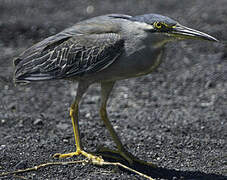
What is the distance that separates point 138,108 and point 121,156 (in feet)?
8.22

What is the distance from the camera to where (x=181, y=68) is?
392 inches

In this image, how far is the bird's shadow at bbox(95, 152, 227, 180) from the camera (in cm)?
530

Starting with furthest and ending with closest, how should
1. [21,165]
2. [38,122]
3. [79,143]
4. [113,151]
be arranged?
[38,122]
[113,151]
[79,143]
[21,165]

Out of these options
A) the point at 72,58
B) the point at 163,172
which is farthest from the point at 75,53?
the point at 163,172

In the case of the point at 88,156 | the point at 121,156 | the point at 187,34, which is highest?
the point at 187,34

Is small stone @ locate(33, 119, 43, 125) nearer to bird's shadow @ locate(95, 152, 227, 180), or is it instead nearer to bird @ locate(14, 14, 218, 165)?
bird @ locate(14, 14, 218, 165)

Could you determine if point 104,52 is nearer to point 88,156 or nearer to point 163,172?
point 88,156

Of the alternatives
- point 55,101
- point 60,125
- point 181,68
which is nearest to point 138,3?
point 181,68

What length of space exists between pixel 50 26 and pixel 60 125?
497 centimetres

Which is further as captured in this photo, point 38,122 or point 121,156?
point 38,122

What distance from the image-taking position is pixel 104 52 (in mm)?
5262

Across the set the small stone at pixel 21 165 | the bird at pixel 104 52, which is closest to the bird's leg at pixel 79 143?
Result: the bird at pixel 104 52

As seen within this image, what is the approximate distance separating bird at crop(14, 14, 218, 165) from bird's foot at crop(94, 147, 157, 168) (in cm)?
2

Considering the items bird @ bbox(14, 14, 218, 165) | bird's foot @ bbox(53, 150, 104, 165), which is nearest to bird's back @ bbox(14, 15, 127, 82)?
bird @ bbox(14, 14, 218, 165)
